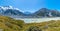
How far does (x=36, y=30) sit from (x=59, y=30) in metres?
10.1

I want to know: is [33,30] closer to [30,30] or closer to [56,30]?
[30,30]

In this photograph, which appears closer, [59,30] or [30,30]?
[30,30]

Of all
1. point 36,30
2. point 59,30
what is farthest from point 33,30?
point 59,30

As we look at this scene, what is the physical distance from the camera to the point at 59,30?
35031 millimetres

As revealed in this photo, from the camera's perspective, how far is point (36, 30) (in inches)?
1013

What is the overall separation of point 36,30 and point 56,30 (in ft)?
33.7

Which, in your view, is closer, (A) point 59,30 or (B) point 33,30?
(B) point 33,30

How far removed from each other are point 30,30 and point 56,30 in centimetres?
986

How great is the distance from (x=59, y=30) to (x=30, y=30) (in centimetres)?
978

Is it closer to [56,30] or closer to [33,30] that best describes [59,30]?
[56,30]

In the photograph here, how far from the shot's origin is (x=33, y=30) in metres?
25.9

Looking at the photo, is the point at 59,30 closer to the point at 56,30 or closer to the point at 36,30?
the point at 56,30

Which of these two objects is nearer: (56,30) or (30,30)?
(30,30)

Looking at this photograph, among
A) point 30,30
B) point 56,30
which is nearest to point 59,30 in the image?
point 56,30
